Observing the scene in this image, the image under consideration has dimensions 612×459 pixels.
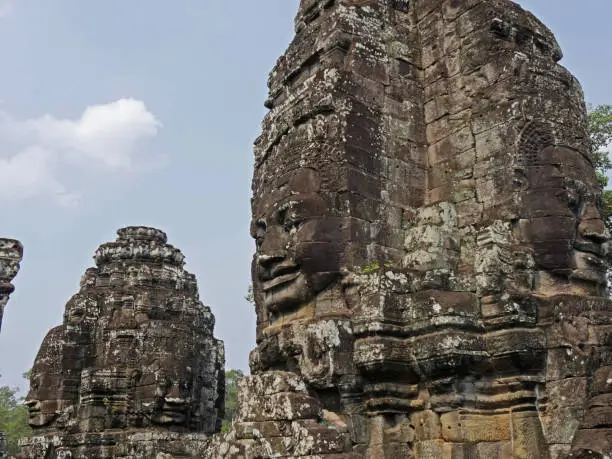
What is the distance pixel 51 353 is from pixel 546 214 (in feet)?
35.8

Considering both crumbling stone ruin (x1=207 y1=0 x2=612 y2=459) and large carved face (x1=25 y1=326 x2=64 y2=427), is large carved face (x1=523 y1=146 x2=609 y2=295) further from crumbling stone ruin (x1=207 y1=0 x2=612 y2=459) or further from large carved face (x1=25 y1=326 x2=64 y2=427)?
large carved face (x1=25 y1=326 x2=64 y2=427)

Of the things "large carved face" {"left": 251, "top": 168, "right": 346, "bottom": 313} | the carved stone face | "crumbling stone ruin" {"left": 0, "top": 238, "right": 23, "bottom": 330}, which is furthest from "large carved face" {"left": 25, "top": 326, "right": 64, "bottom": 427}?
"large carved face" {"left": 251, "top": 168, "right": 346, "bottom": 313}

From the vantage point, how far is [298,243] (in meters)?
6.70

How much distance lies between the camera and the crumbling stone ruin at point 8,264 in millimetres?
9727

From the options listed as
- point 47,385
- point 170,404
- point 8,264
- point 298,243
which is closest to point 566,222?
point 298,243

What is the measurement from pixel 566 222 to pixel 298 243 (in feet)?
8.27

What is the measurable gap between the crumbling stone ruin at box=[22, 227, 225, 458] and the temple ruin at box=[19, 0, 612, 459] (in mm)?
5749

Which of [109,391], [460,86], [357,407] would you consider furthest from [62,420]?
[460,86]

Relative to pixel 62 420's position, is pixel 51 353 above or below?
above

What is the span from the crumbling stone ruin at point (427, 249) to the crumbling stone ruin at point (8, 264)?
161 inches

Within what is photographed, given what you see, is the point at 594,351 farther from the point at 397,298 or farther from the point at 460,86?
the point at 460,86

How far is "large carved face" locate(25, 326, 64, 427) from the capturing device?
13705 mm

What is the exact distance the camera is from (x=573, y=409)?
18.8 feet

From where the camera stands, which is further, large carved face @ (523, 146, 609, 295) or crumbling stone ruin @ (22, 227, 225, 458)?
crumbling stone ruin @ (22, 227, 225, 458)
